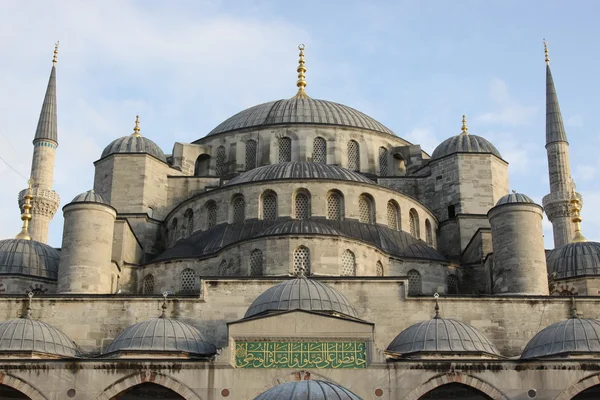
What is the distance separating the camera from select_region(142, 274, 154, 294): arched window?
26.0 m

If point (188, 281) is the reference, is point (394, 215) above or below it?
above

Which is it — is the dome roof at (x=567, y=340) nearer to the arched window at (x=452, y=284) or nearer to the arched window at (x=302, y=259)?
the arched window at (x=452, y=284)

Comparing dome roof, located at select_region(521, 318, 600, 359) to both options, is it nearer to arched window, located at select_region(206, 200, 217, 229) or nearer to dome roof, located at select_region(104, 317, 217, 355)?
dome roof, located at select_region(104, 317, 217, 355)

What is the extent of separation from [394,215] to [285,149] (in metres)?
6.34

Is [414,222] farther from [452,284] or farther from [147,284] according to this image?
[147,284]

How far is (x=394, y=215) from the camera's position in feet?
89.7

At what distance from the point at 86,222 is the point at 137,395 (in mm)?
5296

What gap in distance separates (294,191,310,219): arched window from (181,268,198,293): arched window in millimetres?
3233

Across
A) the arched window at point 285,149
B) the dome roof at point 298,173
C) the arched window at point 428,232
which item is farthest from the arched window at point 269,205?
the arched window at point 285,149

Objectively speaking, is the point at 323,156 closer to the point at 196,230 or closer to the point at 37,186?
the point at 196,230

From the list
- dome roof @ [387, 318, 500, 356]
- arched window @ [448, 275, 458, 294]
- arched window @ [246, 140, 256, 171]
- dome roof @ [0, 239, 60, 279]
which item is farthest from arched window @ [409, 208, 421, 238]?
dome roof @ [0, 239, 60, 279]


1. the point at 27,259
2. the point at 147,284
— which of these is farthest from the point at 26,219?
the point at 147,284

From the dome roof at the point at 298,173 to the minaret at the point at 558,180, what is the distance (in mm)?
9924

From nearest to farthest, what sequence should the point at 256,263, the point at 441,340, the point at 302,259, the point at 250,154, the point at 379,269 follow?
the point at 441,340 → the point at 302,259 → the point at 256,263 → the point at 379,269 → the point at 250,154
